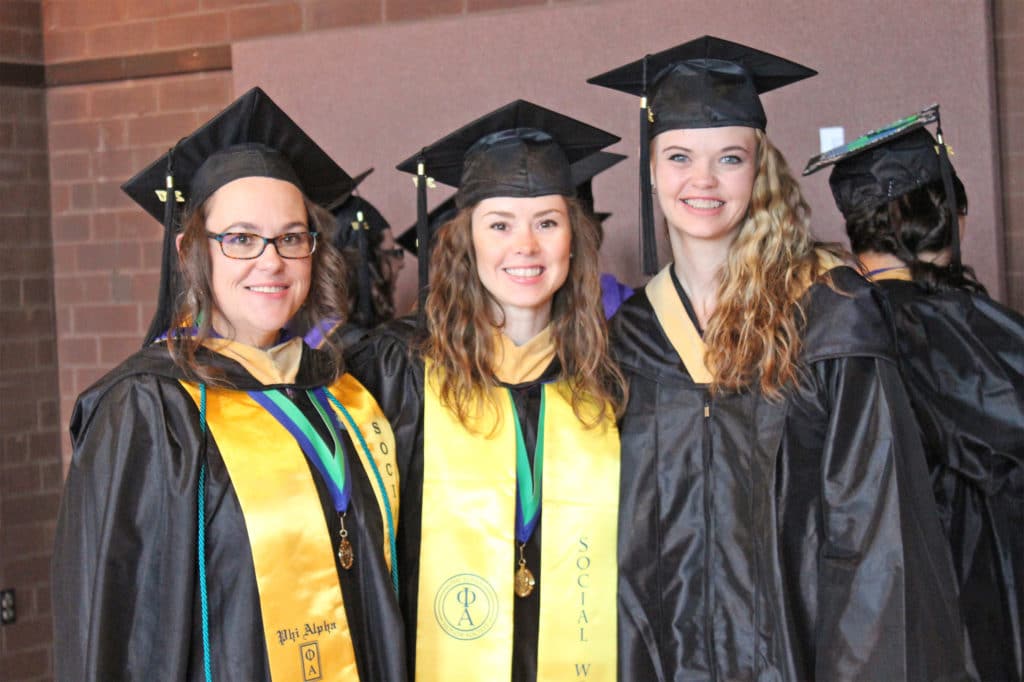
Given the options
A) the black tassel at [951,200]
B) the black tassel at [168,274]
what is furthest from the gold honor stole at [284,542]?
the black tassel at [951,200]

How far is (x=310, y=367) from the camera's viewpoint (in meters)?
2.38

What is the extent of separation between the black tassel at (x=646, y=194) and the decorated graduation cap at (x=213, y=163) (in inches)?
30.1

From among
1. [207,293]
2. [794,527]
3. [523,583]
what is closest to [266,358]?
[207,293]

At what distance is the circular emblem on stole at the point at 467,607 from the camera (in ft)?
7.87

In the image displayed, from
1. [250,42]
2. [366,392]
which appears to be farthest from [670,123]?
[250,42]

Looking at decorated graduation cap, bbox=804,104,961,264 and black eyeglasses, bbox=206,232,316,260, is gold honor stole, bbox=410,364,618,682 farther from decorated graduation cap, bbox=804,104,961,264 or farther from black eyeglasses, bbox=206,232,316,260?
decorated graduation cap, bbox=804,104,961,264

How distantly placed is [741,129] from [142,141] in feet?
10.0

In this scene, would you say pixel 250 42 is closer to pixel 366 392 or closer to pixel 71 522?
pixel 366 392

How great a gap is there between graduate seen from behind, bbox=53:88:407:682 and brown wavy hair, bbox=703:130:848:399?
783 millimetres

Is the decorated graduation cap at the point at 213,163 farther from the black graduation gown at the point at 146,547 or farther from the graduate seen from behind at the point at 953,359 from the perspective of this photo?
the graduate seen from behind at the point at 953,359

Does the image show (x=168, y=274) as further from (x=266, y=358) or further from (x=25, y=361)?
(x=25, y=361)

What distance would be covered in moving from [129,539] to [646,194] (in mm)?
1357

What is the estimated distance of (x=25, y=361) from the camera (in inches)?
182

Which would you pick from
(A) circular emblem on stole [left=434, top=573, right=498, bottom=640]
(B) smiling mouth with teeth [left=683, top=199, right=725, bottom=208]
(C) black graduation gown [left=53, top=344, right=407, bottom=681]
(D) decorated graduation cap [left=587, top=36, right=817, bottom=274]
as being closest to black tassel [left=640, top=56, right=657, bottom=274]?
(D) decorated graduation cap [left=587, top=36, right=817, bottom=274]
